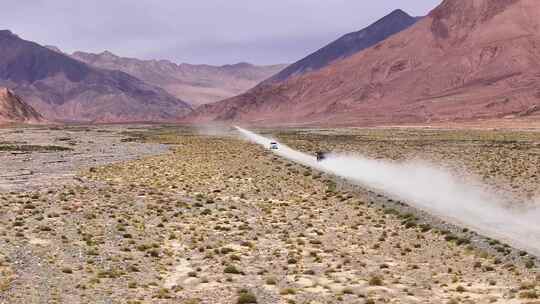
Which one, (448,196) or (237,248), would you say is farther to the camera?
(448,196)

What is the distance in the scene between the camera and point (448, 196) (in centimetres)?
3450

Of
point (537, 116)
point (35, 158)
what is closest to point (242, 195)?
point (35, 158)

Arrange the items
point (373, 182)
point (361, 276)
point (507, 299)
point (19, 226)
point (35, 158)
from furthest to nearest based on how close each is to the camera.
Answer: point (35, 158), point (373, 182), point (19, 226), point (361, 276), point (507, 299)

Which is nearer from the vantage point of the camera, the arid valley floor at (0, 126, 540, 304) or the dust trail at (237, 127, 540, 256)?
the arid valley floor at (0, 126, 540, 304)

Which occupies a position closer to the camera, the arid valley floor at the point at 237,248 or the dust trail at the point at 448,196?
the arid valley floor at the point at 237,248

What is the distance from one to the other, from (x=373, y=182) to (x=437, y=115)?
143088mm

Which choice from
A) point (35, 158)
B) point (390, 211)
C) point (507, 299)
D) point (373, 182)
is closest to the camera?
point (507, 299)

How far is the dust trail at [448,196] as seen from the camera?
24.2 meters

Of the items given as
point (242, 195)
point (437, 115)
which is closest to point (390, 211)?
point (242, 195)

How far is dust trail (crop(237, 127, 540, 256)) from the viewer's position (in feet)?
79.3

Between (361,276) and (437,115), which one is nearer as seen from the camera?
(361,276)

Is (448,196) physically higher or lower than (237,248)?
higher

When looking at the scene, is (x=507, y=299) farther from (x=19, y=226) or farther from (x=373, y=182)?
(x=373, y=182)

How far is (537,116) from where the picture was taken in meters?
149
